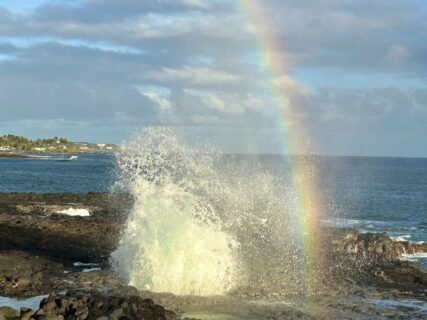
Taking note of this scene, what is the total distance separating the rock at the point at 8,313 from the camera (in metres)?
14.1

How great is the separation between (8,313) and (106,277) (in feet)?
15.7

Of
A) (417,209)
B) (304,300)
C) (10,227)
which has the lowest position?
(304,300)

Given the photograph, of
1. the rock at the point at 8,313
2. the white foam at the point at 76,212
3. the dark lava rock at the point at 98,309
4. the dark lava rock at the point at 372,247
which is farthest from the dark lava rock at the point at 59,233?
the dark lava rock at the point at 372,247

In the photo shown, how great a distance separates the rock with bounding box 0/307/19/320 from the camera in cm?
1411

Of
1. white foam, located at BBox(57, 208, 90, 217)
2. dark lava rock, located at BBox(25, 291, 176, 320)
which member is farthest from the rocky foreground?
white foam, located at BBox(57, 208, 90, 217)

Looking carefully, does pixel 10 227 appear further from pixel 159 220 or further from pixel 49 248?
pixel 159 220

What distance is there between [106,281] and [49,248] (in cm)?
724

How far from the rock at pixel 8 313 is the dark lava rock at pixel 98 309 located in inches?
16.0

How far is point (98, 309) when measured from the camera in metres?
13.9

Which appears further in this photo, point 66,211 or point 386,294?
point 66,211

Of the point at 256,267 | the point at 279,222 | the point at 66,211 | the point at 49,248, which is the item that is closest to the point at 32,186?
the point at 66,211

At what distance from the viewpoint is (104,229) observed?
101 ft

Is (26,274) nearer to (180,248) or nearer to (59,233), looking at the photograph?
(180,248)

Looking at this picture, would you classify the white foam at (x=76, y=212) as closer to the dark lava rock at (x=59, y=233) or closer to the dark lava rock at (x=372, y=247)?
the dark lava rock at (x=59, y=233)
